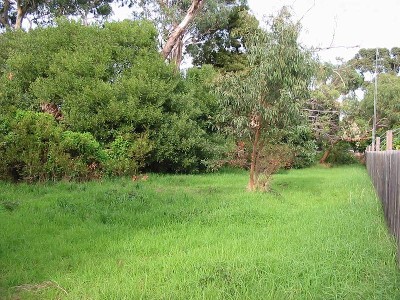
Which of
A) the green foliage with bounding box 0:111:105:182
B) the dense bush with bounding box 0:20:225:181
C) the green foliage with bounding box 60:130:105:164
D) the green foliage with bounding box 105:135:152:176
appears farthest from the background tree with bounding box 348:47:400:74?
the green foliage with bounding box 0:111:105:182

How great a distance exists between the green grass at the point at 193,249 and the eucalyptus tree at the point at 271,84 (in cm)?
232

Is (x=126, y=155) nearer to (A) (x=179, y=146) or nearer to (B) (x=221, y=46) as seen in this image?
(A) (x=179, y=146)

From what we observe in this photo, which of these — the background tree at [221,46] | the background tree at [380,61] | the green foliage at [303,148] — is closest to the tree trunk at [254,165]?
the green foliage at [303,148]

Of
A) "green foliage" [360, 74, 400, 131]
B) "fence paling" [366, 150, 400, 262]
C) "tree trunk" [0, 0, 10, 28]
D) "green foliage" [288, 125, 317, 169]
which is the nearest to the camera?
"fence paling" [366, 150, 400, 262]

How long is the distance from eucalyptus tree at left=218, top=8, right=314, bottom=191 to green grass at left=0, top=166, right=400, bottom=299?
2322 millimetres

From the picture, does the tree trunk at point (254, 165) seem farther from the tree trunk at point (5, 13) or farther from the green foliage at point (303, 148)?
the tree trunk at point (5, 13)

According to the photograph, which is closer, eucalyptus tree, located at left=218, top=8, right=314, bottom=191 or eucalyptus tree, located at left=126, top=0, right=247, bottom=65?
eucalyptus tree, located at left=218, top=8, right=314, bottom=191

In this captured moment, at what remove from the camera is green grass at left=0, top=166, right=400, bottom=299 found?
403 centimetres

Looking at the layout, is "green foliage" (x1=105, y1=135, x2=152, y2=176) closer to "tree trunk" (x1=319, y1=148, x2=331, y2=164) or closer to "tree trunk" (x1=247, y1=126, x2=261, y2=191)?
"tree trunk" (x1=247, y1=126, x2=261, y2=191)

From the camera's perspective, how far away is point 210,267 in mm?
4531

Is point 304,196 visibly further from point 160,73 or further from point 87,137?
point 160,73

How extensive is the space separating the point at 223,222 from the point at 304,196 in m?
3.92

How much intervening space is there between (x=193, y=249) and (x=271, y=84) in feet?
20.3

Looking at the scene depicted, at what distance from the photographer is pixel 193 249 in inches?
215
